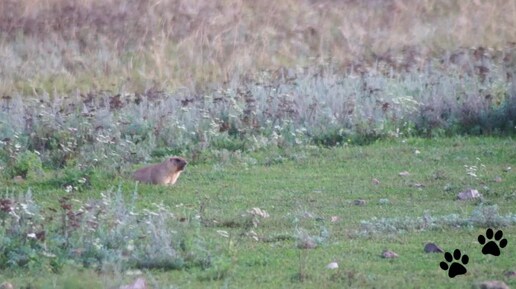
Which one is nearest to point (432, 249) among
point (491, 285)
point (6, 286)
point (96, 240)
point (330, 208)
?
point (491, 285)

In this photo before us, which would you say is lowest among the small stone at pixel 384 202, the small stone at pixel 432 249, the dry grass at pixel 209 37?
the dry grass at pixel 209 37

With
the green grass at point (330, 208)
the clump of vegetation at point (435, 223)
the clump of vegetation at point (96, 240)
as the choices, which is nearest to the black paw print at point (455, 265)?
the green grass at point (330, 208)

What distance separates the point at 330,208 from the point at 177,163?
6.72ft

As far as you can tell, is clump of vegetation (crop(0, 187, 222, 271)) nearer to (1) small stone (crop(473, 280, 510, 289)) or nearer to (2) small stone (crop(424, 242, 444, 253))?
(2) small stone (crop(424, 242, 444, 253))

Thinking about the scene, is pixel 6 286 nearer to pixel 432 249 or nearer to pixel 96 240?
pixel 96 240

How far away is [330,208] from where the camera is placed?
36.1ft

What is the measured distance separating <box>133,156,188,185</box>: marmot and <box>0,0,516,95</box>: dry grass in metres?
6.63

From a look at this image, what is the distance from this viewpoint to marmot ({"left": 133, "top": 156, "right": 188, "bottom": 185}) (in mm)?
12164

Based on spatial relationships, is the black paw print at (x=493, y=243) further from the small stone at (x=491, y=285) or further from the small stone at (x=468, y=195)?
the small stone at (x=468, y=195)

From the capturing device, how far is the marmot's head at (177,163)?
39.8 feet

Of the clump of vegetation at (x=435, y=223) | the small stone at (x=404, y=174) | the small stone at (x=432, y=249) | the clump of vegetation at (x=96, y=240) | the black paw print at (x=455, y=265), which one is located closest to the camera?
the black paw print at (x=455, y=265)

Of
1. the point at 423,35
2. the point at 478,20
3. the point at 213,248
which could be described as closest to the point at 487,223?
the point at 213,248

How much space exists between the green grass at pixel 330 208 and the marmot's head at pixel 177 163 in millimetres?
256

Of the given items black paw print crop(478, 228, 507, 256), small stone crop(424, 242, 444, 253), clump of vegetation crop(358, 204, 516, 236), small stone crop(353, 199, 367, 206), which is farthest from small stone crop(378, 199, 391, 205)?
small stone crop(424, 242, 444, 253)
